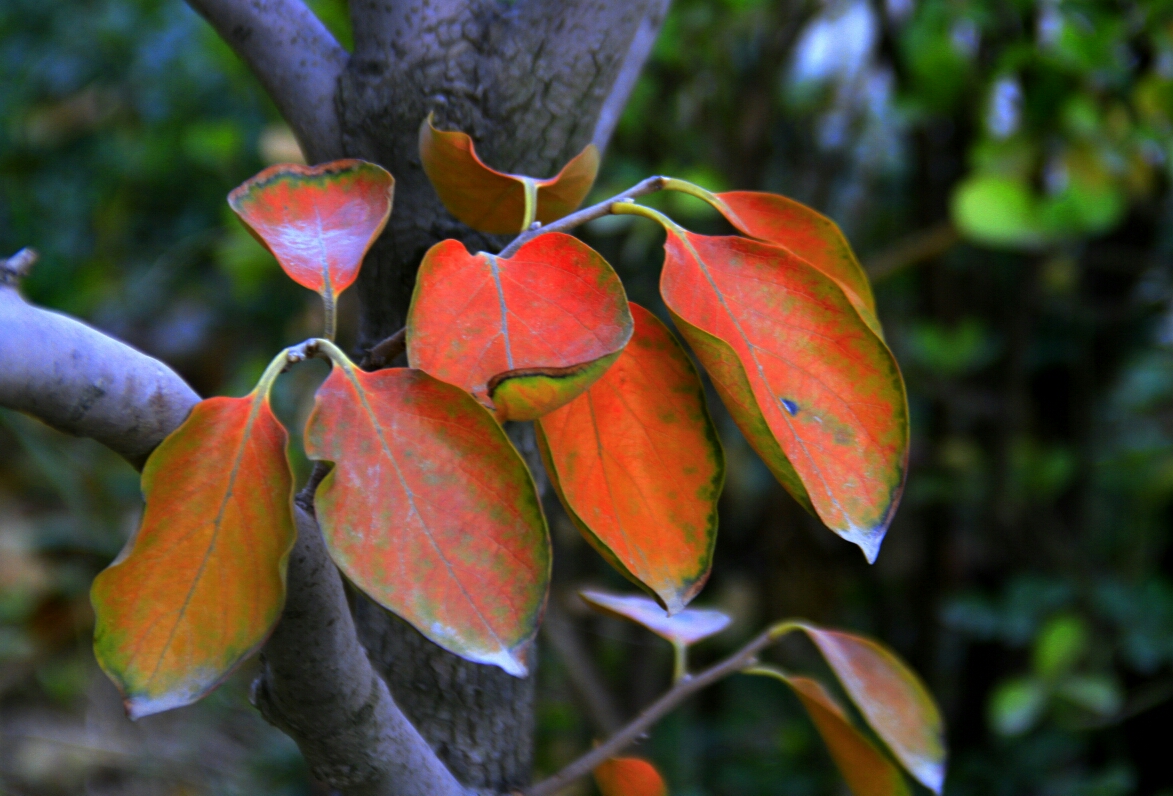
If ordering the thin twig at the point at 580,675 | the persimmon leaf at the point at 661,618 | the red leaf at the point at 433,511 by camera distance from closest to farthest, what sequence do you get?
1. the red leaf at the point at 433,511
2. the persimmon leaf at the point at 661,618
3. the thin twig at the point at 580,675

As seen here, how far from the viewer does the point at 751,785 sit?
44.4 inches

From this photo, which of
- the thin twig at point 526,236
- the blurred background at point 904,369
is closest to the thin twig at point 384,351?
the thin twig at point 526,236

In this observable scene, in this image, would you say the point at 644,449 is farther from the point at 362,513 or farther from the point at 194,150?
the point at 194,150

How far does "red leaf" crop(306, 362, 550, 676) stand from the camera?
265 mm

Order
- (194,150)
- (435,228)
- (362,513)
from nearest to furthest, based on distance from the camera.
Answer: (362,513) < (435,228) < (194,150)

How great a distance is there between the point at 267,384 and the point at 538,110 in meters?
0.22

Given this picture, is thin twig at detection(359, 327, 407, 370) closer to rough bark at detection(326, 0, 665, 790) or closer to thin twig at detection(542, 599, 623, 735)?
rough bark at detection(326, 0, 665, 790)

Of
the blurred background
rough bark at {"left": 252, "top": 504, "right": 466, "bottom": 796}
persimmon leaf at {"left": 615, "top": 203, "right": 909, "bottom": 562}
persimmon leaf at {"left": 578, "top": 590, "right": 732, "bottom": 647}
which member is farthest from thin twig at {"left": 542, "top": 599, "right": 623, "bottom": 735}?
persimmon leaf at {"left": 615, "top": 203, "right": 909, "bottom": 562}

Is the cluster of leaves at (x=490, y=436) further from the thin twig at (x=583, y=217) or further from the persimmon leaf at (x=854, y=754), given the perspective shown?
the persimmon leaf at (x=854, y=754)

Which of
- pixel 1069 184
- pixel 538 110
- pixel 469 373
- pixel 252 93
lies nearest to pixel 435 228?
pixel 538 110

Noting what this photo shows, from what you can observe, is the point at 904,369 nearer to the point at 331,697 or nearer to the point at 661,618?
the point at 661,618

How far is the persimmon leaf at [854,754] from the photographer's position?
46 centimetres

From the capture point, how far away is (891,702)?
0.47 metres

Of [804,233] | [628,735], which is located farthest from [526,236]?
[628,735]
